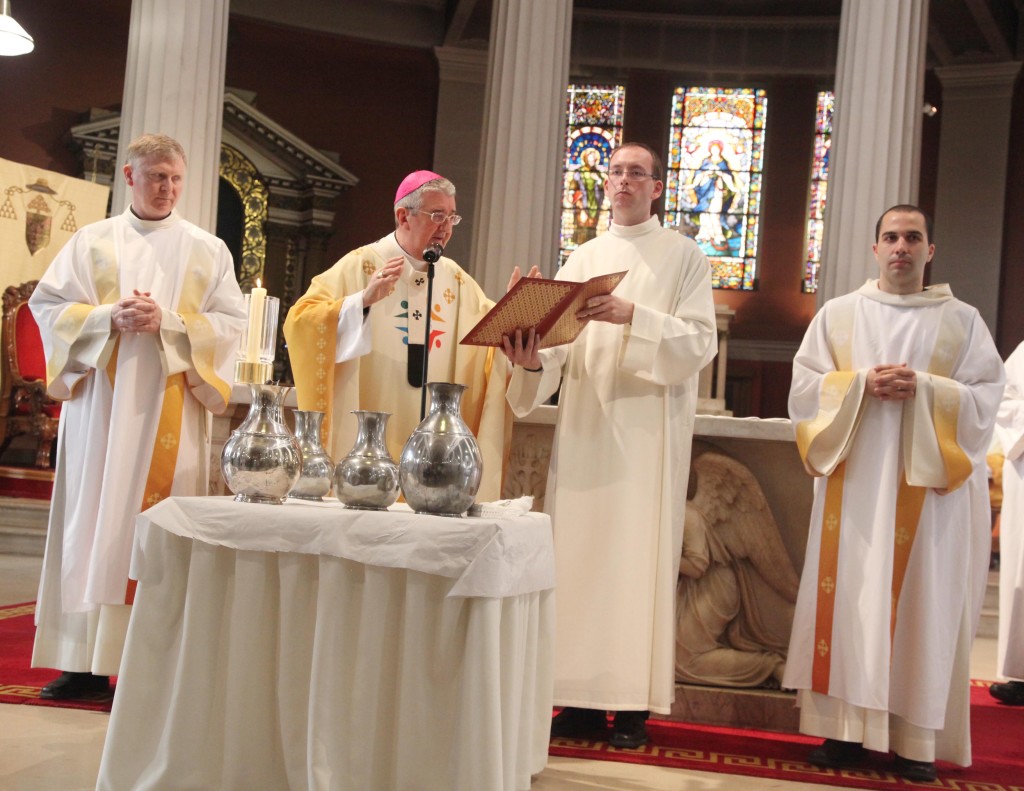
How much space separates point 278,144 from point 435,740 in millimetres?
11500

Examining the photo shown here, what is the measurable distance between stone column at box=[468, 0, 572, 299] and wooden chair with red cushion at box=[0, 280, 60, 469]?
13.6 ft

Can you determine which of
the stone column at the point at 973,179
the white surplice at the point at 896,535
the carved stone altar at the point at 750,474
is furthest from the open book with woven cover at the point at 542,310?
the stone column at the point at 973,179

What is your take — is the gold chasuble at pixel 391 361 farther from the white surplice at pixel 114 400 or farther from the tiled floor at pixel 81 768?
the tiled floor at pixel 81 768

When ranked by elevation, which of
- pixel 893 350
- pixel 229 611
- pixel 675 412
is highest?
pixel 893 350

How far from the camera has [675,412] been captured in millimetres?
4449

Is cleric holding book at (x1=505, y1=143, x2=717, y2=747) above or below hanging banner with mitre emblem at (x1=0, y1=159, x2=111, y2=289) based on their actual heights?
below

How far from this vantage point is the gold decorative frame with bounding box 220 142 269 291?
45.4 feet

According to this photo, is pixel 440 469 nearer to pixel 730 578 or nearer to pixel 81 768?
pixel 81 768

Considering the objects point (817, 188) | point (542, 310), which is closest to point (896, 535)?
point (542, 310)

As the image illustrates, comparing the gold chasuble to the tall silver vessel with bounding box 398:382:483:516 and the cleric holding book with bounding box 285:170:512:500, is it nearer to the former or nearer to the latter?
the cleric holding book with bounding box 285:170:512:500

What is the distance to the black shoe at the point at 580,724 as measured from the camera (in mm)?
4324

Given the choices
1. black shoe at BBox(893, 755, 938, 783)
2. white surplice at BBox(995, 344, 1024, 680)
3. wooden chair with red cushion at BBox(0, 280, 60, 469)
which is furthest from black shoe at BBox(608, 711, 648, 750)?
wooden chair with red cushion at BBox(0, 280, 60, 469)

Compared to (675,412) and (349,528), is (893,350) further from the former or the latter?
(349,528)

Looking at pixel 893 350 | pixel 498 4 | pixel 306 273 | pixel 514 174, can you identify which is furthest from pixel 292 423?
pixel 306 273
